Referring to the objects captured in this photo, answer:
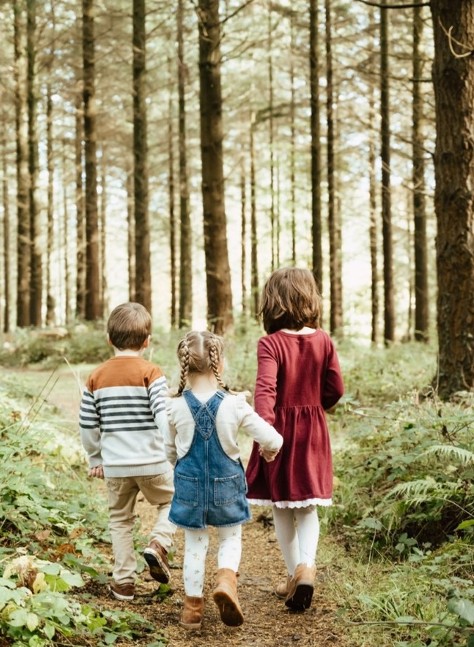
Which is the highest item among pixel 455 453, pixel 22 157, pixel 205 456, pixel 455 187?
pixel 22 157

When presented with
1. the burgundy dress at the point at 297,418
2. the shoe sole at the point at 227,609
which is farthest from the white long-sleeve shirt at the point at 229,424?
the shoe sole at the point at 227,609

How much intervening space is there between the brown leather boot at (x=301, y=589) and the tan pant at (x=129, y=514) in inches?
30.1

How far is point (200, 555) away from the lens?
352 cm

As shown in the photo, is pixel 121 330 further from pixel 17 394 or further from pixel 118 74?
pixel 118 74

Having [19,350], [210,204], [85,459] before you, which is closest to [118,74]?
[19,350]

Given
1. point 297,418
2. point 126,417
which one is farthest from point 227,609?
point 126,417

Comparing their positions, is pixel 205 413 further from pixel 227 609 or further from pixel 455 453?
pixel 455 453

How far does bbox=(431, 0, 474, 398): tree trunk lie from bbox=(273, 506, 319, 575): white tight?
330cm

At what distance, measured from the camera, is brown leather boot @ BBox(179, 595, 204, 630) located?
3.43m

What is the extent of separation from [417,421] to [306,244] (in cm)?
2455

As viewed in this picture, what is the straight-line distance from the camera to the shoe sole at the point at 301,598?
359cm

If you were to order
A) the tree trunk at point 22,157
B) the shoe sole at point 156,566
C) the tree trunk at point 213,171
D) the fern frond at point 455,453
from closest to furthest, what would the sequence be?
the shoe sole at point 156,566 < the fern frond at point 455,453 < the tree trunk at point 213,171 < the tree trunk at point 22,157

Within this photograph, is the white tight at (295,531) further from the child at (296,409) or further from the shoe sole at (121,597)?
the shoe sole at (121,597)

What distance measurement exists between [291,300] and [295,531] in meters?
1.38
